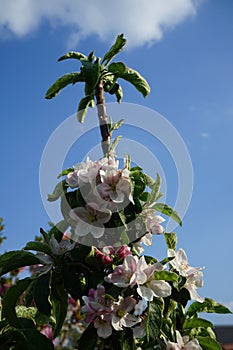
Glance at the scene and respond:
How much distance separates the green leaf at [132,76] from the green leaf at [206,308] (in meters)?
0.67

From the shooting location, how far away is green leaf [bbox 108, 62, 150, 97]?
1626 mm

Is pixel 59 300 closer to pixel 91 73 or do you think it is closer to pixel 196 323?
pixel 196 323

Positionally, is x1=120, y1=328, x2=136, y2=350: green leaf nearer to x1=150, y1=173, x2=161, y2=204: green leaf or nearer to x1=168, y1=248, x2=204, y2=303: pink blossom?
x1=168, y1=248, x2=204, y2=303: pink blossom

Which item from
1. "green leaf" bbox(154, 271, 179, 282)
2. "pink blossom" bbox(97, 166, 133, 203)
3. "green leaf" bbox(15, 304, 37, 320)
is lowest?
"green leaf" bbox(154, 271, 179, 282)

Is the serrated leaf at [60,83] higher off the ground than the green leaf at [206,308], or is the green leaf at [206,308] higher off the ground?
the serrated leaf at [60,83]

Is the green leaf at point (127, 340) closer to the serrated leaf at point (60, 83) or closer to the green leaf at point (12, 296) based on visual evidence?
the green leaf at point (12, 296)

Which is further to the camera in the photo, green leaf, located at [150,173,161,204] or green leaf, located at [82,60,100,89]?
green leaf, located at [82,60,100,89]

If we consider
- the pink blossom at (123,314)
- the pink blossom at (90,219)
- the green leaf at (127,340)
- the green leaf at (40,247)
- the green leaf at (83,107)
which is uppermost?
the green leaf at (83,107)

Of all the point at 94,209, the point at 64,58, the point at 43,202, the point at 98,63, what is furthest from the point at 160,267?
the point at 64,58

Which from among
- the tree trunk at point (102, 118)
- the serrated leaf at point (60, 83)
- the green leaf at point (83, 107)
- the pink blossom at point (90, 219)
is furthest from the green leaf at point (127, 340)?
the serrated leaf at point (60, 83)

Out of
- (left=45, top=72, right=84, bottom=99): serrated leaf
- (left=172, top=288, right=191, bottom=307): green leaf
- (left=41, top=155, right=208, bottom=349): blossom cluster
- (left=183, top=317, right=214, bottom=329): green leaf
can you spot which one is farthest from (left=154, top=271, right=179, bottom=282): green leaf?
(left=45, top=72, right=84, bottom=99): serrated leaf

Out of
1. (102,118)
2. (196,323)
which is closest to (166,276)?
(196,323)

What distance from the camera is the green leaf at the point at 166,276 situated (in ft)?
4.35

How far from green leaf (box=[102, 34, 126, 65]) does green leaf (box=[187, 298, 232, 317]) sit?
2.67 feet
